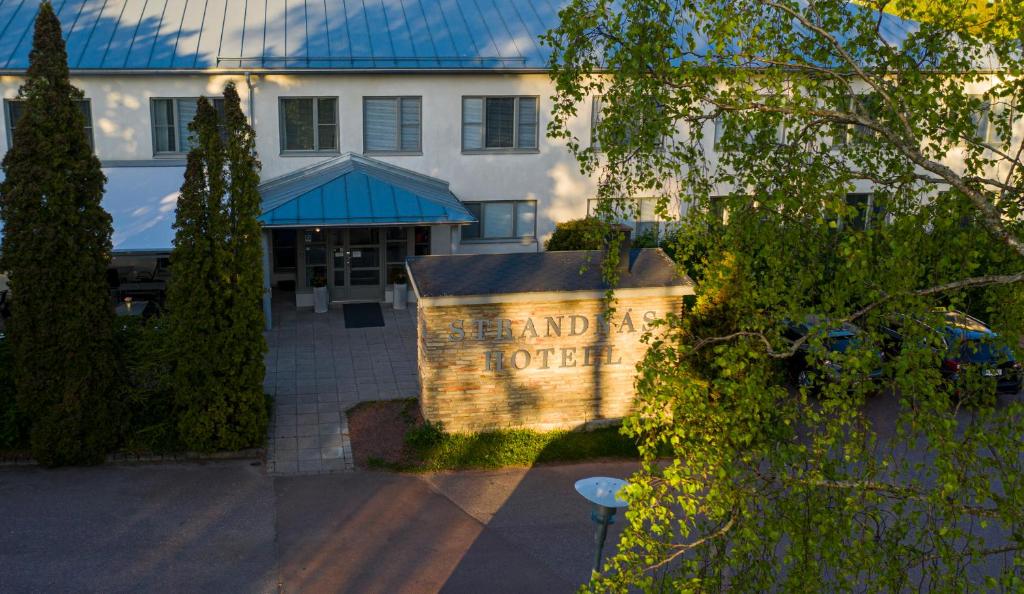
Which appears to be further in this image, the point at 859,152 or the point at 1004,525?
the point at 859,152

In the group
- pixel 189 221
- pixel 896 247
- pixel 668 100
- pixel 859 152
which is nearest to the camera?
pixel 896 247

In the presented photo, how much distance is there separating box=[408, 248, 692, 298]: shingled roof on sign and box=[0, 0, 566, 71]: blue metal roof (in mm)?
8955

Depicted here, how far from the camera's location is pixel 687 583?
20.3ft

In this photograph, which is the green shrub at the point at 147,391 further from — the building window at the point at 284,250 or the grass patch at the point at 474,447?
the building window at the point at 284,250

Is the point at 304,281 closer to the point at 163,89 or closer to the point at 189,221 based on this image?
the point at 163,89

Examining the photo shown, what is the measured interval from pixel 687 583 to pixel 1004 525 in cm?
197

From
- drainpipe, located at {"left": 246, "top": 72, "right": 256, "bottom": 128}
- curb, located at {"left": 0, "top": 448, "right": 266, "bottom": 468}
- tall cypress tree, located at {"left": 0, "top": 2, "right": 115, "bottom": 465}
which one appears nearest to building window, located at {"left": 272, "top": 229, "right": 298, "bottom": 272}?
drainpipe, located at {"left": 246, "top": 72, "right": 256, "bottom": 128}

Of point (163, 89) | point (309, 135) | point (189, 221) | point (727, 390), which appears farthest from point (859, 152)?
point (163, 89)

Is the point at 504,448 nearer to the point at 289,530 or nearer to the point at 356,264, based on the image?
the point at 289,530

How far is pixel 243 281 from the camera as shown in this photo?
1477 centimetres

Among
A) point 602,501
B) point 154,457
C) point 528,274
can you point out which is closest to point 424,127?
point 528,274

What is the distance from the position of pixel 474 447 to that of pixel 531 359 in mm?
1727

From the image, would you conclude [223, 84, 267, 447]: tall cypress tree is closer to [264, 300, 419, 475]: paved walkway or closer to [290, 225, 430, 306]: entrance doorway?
[264, 300, 419, 475]: paved walkway

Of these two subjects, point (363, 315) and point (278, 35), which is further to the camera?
point (278, 35)
